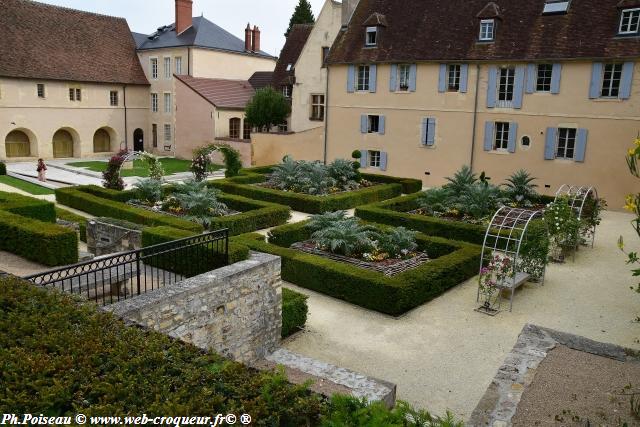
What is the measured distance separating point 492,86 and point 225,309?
65.6ft

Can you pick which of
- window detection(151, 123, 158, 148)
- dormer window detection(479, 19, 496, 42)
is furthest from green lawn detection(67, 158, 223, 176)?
dormer window detection(479, 19, 496, 42)

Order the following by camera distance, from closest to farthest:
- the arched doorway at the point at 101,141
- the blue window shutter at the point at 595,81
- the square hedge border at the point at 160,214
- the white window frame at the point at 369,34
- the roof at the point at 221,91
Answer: the square hedge border at the point at 160,214 < the blue window shutter at the point at 595,81 < the white window frame at the point at 369,34 < the roof at the point at 221,91 < the arched doorway at the point at 101,141

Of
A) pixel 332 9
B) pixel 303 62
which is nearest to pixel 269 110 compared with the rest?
pixel 303 62

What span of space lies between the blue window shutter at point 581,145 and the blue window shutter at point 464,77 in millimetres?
5439

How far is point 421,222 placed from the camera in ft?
55.6

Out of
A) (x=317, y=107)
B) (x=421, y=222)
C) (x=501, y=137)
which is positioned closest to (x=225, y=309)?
(x=421, y=222)

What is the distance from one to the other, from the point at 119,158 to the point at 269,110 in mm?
13589

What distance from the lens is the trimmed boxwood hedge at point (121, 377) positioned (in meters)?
4.18

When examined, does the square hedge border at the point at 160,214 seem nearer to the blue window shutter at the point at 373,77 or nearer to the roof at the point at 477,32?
the blue window shutter at the point at 373,77

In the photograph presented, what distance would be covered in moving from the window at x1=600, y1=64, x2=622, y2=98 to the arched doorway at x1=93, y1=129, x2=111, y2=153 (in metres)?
32.0

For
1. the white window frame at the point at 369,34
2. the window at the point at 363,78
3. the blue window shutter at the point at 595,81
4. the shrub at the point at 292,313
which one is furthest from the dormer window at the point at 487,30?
the shrub at the point at 292,313

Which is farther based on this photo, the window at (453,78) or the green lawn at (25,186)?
the window at (453,78)

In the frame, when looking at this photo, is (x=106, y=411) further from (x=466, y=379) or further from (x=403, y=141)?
(x=403, y=141)

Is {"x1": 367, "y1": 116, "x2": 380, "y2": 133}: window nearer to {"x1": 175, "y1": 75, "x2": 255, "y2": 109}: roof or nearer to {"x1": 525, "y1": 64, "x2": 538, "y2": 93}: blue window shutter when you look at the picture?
{"x1": 525, "y1": 64, "x2": 538, "y2": 93}: blue window shutter
